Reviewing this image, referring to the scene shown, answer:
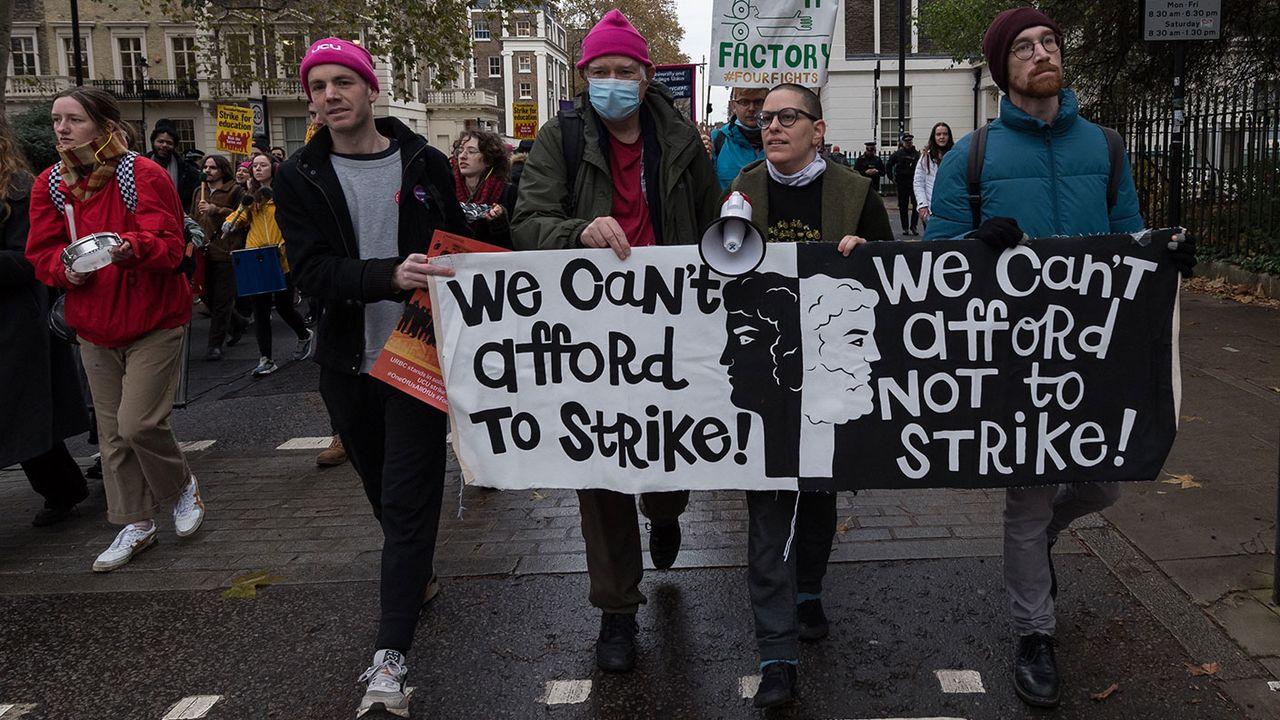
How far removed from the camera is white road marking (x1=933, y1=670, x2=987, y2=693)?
3494mm

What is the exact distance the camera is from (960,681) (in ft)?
11.6

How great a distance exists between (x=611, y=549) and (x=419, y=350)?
0.94 meters

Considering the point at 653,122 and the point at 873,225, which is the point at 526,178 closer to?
the point at 653,122

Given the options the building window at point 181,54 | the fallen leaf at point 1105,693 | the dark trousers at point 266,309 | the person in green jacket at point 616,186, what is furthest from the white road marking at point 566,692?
the building window at point 181,54

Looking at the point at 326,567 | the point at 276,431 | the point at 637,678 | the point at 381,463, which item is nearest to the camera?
the point at 637,678

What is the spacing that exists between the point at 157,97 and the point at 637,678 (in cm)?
5719

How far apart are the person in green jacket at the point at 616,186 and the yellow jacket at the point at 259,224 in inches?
278

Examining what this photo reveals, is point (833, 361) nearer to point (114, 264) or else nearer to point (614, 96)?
point (614, 96)

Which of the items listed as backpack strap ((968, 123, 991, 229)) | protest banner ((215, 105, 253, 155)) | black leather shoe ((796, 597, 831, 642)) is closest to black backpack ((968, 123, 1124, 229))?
backpack strap ((968, 123, 991, 229))

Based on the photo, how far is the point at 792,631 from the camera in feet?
11.2

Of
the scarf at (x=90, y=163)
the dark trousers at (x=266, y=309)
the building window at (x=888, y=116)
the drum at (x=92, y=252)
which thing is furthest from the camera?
the building window at (x=888, y=116)

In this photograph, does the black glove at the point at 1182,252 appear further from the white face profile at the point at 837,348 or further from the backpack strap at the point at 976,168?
the white face profile at the point at 837,348

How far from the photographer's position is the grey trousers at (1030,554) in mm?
3494

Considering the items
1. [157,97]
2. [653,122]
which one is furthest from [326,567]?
[157,97]
